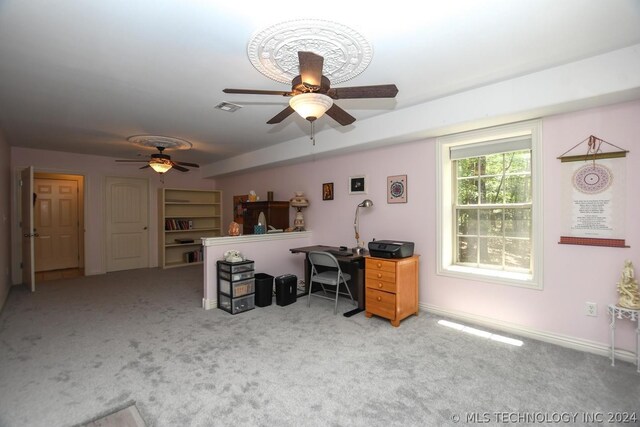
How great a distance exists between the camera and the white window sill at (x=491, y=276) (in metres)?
2.92

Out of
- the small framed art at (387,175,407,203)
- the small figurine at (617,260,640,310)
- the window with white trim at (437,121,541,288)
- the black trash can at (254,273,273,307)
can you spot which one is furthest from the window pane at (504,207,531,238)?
the black trash can at (254,273,273,307)

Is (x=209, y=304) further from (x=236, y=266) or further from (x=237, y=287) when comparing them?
(x=236, y=266)

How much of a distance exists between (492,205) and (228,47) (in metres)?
3.02

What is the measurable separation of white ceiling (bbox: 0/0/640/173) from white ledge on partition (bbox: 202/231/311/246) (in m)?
1.56

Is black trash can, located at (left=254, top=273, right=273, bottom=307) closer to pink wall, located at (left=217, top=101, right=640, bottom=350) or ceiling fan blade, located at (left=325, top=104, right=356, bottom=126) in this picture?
pink wall, located at (left=217, top=101, right=640, bottom=350)

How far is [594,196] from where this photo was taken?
2.54 m

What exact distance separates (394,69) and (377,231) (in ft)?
7.22

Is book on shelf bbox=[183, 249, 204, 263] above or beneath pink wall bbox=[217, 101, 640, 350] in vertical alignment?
beneath

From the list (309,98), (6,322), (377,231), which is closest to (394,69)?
(309,98)

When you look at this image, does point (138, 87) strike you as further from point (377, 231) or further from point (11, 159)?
point (11, 159)

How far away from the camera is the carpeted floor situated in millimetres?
1842

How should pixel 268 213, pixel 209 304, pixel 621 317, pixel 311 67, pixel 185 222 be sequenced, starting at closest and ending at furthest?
pixel 311 67 → pixel 621 317 → pixel 209 304 → pixel 268 213 → pixel 185 222

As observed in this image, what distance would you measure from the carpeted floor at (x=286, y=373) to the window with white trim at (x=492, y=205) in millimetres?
748

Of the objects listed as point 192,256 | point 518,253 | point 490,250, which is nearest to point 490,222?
point 490,250
